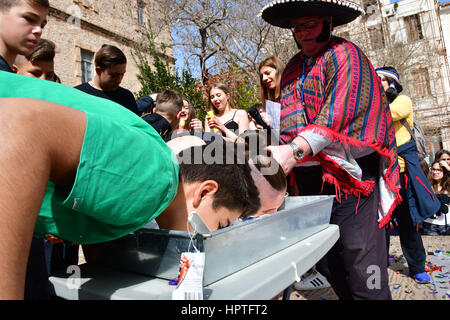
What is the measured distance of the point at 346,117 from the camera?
156 cm

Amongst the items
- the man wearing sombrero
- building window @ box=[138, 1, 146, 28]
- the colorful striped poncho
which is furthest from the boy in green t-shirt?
building window @ box=[138, 1, 146, 28]

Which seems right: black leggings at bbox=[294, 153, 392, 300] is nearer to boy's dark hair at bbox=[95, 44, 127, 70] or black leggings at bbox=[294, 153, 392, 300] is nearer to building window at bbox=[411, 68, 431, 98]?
boy's dark hair at bbox=[95, 44, 127, 70]

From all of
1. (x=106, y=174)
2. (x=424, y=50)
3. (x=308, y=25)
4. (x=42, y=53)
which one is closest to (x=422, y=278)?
(x=308, y=25)

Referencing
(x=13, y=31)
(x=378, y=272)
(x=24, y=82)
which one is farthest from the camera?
(x=378, y=272)

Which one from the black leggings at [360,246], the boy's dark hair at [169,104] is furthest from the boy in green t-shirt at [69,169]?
the boy's dark hair at [169,104]

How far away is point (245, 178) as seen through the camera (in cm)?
121

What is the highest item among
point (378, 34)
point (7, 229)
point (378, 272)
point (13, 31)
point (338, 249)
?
Result: point (378, 34)

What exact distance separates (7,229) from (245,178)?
83 cm

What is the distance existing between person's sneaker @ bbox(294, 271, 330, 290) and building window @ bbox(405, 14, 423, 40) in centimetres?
1935

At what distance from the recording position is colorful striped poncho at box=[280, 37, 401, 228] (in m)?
1.56

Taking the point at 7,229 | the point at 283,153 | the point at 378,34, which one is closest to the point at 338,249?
the point at 283,153

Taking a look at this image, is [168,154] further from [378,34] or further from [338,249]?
[378,34]

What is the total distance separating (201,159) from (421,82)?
20.3 metres

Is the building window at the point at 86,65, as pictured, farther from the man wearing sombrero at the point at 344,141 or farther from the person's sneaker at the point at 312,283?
the man wearing sombrero at the point at 344,141
